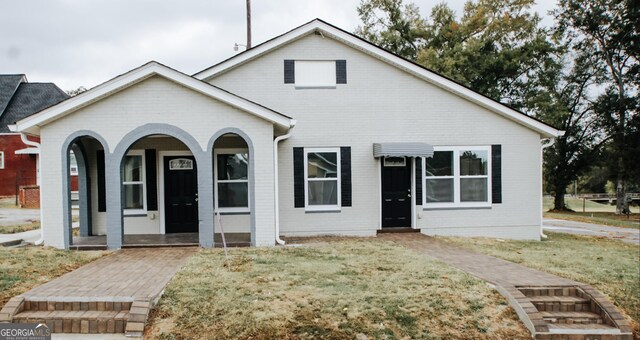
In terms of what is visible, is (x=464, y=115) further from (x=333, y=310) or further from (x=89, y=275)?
(x=89, y=275)

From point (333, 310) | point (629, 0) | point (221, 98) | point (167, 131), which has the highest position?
point (629, 0)

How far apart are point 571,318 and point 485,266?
2.37m

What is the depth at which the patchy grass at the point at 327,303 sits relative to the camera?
6035 mm

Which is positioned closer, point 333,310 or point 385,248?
point 333,310

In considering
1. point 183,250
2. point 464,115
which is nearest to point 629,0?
point 464,115

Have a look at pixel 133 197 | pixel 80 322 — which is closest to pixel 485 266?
pixel 80 322

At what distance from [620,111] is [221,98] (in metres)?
29.2

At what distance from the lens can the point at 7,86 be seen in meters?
32.3

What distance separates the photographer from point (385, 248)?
11.1 m

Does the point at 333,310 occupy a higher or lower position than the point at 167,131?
lower

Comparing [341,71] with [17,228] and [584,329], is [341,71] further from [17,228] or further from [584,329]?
[17,228]

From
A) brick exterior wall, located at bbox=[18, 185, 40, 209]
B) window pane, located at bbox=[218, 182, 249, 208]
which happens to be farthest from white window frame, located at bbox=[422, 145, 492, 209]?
brick exterior wall, located at bbox=[18, 185, 40, 209]

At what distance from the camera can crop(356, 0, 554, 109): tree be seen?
29703 millimetres

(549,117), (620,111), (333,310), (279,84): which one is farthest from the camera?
(620,111)
